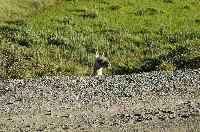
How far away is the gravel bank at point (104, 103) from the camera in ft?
39.1

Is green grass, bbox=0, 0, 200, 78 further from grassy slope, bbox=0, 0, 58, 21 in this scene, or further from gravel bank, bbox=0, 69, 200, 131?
gravel bank, bbox=0, 69, 200, 131

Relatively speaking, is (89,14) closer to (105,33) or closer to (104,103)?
(105,33)

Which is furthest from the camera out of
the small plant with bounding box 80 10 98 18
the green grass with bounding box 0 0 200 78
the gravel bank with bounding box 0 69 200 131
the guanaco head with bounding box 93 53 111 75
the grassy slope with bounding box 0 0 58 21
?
the small plant with bounding box 80 10 98 18

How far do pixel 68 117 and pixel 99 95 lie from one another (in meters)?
2.14

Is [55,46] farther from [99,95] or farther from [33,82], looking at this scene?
[99,95]

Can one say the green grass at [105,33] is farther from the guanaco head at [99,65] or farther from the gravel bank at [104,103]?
the gravel bank at [104,103]

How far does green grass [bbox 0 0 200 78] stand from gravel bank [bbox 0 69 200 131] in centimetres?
1008

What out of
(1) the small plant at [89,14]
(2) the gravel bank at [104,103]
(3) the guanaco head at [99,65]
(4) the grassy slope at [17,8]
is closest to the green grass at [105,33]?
(1) the small plant at [89,14]

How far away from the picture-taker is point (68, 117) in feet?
42.5

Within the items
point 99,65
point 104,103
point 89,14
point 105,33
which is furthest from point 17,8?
point 104,103

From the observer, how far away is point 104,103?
46.2ft

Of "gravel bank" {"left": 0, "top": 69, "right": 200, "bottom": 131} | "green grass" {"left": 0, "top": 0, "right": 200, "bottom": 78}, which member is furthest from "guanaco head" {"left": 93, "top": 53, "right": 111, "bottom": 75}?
"gravel bank" {"left": 0, "top": 69, "right": 200, "bottom": 131}

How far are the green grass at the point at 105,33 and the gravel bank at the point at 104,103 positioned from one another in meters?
10.1

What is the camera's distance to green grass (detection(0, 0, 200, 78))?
3331cm
